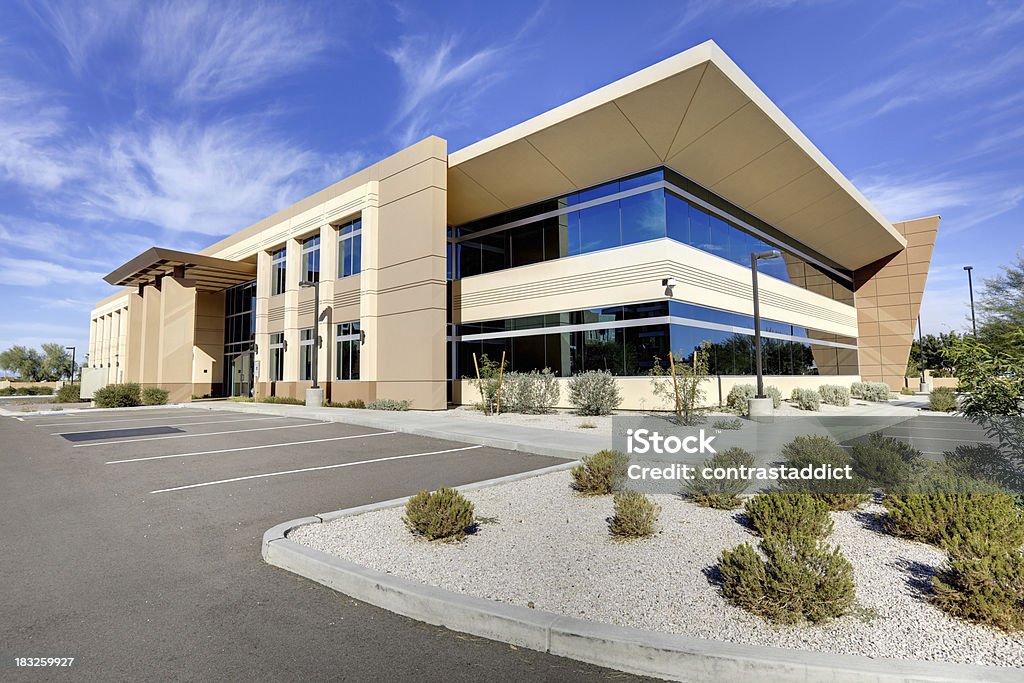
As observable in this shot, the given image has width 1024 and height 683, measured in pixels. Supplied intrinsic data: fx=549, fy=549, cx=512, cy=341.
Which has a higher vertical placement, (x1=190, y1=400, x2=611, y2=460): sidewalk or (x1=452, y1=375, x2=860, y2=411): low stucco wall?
(x1=452, y1=375, x2=860, y2=411): low stucco wall

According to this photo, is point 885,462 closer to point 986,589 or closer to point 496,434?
point 986,589

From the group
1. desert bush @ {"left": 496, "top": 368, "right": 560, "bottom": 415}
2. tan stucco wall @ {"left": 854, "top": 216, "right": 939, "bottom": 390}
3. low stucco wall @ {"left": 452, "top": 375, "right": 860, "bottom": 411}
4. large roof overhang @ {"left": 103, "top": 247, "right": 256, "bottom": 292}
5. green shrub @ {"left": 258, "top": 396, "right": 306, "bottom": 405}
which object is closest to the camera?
low stucco wall @ {"left": 452, "top": 375, "right": 860, "bottom": 411}

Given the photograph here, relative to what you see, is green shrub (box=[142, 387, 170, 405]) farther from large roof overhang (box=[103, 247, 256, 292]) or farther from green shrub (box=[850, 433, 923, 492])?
green shrub (box=[850, 433, 923, 492])

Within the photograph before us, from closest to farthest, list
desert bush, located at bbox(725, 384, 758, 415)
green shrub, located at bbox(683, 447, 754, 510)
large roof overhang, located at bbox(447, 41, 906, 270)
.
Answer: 1. green shrub, located at bbox(683, 447, 754, 510)
2. large roof overhang, located at bbox(447, 41, 906, 270)
3. desert bush, located at bbox(725, 384, 758, 415)

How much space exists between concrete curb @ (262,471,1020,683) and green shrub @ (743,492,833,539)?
2.04 m

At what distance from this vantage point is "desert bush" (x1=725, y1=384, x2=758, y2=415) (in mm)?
20609

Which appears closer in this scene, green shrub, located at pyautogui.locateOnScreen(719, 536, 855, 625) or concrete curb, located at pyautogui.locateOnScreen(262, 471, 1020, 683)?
concrete curb, located at pyautogui.locateOnScreen(262, 471, 1020, 683)

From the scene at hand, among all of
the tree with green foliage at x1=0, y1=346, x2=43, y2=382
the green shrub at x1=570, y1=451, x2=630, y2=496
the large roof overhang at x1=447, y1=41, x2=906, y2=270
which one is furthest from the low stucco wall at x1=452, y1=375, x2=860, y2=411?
the tree with green foliage at x1=0, y1=346, x2=43, y2=382

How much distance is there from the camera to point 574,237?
2356 cm

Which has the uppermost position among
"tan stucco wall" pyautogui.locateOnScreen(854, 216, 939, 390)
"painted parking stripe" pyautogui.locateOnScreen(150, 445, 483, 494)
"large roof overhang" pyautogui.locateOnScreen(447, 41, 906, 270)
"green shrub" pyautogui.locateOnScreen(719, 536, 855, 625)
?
"large roof overhang" pyautogui.locateOnScreen(447, 41, 906, 270)

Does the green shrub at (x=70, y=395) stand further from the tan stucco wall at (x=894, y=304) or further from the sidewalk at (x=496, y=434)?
the tan stucco wall at (x=894, y=304)

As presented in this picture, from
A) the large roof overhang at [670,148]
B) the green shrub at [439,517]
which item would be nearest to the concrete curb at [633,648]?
the green shrub at [439,517]

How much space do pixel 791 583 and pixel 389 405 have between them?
2089cm

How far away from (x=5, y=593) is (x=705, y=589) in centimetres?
564
